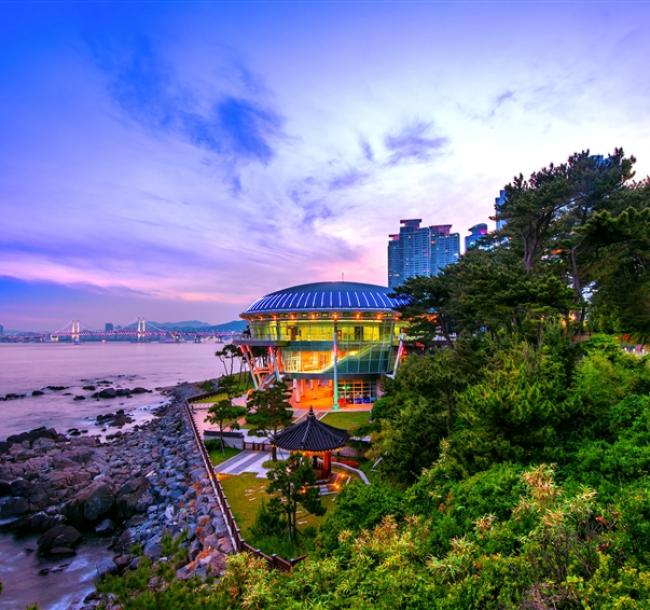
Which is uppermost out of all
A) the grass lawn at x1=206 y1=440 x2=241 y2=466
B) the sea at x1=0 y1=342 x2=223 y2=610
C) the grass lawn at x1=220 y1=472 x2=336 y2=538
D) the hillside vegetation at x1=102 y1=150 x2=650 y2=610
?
the hillside vegetation at x1=102 y1=150 x2=650 y2=610

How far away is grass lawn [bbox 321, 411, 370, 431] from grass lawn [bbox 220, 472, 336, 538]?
10.8m

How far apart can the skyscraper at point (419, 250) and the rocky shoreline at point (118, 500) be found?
14035 cm

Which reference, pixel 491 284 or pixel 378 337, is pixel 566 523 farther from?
pixel 378 337

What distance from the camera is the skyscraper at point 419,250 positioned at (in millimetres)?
161250

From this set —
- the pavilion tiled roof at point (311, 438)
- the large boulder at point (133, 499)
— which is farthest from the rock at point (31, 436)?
the pavilion tiled roof at point (311, 438)

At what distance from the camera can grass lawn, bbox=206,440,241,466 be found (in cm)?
2327

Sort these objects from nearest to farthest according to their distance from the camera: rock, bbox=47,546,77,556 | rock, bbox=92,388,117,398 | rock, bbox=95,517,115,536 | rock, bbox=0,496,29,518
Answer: rock, bbox=47,546,77,556
rock, bbox=95,517,115,536
rock, bbox=0,496,29,518
rock, bbox=92,388,117,398

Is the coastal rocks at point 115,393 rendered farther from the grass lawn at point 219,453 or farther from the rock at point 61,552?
the rock at point 61,552

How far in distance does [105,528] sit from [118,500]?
5.61 feet

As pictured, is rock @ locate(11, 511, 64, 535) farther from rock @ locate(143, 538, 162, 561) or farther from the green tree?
the green tree

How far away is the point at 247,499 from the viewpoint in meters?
17.0

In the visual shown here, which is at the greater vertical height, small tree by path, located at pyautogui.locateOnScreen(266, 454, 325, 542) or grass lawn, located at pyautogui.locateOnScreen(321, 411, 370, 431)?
small tree by path, located at pyautogui.locateOnScreen(266, 454, 325, 542)

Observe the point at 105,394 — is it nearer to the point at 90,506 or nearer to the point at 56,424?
the point at 56,424

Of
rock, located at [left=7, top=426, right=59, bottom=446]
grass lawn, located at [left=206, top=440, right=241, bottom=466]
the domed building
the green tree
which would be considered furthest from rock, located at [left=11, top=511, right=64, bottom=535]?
the green tree
